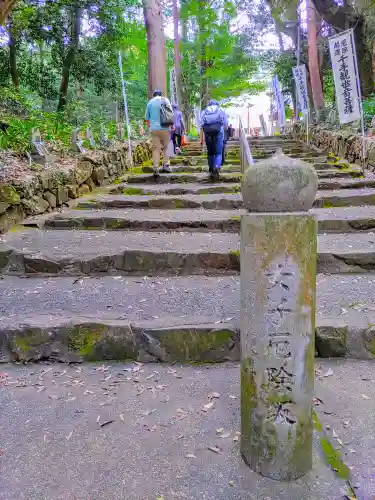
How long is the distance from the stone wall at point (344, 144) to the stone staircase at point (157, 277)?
1.33m

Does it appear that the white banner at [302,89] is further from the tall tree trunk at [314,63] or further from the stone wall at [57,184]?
the stone wall at [57,184]

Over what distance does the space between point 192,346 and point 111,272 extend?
1.48 meters

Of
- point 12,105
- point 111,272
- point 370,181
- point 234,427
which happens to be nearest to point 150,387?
point 234,427

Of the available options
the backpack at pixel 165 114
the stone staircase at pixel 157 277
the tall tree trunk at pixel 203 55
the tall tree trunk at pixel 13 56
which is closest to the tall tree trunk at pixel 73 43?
the tall tree trunk at pixel 13 56

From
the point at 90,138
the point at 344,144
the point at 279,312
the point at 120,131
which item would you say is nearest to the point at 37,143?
the point at 90,138

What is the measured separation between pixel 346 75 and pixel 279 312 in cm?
751

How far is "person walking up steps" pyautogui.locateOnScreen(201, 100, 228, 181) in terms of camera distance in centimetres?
658

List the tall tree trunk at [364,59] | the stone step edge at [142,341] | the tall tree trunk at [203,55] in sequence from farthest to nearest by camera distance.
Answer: the tall tree trunk at [203,55]
the tall tree trunk at [364,59]
the stone step edge at [142,341]

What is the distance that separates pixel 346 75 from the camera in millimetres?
7488

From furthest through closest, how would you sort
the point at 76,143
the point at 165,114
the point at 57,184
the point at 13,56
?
1. the point at 13,56
2. the point at 76,143
3. the point at 165,114
4. the point at 57,184

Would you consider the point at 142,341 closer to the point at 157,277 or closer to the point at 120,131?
the point at 157,277

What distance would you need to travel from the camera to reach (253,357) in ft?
5.19

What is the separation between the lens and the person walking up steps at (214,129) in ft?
21.6

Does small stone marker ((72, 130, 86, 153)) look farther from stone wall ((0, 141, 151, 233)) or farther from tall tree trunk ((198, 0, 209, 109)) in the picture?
tall tree trunk ((198, 0, 209, 109))
